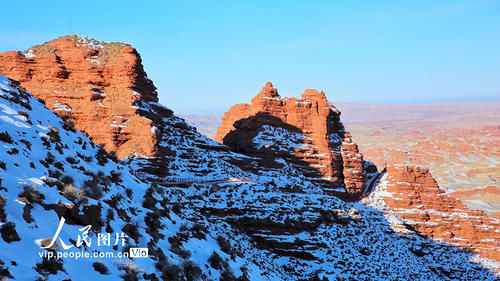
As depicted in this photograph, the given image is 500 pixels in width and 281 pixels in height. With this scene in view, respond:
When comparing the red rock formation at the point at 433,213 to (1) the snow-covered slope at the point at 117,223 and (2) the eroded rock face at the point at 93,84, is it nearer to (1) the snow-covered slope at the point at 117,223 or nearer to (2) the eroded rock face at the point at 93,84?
(1) the snow-covered slope at the point at 117,223

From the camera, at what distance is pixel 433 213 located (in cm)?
5225

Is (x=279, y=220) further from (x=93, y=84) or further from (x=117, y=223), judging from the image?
(x=117, y=223)

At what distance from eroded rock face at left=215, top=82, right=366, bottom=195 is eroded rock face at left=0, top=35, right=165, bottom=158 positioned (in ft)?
54.1

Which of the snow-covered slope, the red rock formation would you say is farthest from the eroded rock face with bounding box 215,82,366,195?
the snow-covered slope

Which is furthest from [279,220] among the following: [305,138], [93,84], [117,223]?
[117,223]

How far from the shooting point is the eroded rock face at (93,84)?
4347 centimetres

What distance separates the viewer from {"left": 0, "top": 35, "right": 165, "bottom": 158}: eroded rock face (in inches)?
1711

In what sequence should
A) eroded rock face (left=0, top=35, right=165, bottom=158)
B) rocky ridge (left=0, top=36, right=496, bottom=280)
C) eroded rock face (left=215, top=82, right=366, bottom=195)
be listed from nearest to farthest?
rocky ridge (left=0, top=36, right=496, bottom=280) → eroded rock face (left=0, top=35, right=165, bottom=158) → eroded rock face (left=215, top=82, right=366, bottom=195)

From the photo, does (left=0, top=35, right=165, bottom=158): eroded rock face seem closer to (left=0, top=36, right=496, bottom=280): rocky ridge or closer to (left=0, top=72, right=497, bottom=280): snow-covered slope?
(left=0, top=36, right=496, bottom=280): rocky ridge

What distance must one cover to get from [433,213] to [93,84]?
38.1 m

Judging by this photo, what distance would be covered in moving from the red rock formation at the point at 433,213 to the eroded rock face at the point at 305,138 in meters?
Result: 6.55

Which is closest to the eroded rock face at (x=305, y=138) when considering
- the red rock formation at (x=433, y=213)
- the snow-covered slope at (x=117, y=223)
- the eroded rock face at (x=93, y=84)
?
the red rock formation at (x=433, y=213)

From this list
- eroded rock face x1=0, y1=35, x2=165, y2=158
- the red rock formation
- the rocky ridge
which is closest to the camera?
the rocky ridge

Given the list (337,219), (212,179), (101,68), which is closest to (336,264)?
(337,219)
